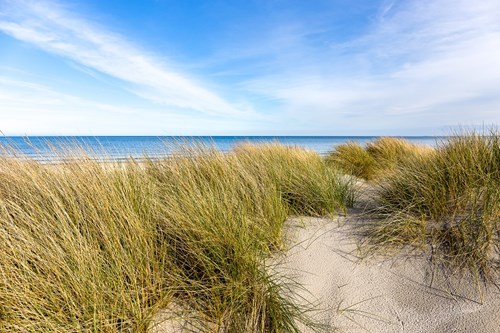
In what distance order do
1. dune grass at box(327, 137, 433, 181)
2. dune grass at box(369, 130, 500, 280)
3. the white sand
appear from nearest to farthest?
the white sand < dune grass at box(369, 130, 500, 280) < dune grass at box(327, 137, 433, 181)

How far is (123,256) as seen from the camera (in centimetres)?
166

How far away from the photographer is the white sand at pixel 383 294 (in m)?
Answer: 1.67

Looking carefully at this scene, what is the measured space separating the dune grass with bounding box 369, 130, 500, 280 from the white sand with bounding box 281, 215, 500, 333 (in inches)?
7.7

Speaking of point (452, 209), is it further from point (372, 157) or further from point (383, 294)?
point (372, 157)

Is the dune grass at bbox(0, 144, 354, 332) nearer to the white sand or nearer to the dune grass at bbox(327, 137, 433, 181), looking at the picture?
the white sand

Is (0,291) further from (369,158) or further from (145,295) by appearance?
(369,158)

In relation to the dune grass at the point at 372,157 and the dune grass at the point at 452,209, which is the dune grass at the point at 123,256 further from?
the dune grass at the point at 372,157

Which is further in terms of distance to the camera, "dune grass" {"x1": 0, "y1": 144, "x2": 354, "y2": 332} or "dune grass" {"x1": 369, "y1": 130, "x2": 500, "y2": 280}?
"dune grass" {"x1": 369, "y1": 130, "x2": 500, "y2": 280}

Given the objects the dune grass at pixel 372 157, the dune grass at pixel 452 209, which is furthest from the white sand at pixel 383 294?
the dune grass at pixel 372 157

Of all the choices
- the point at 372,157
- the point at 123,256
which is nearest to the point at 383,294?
the point at 123,256

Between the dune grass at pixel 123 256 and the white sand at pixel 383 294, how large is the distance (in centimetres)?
25

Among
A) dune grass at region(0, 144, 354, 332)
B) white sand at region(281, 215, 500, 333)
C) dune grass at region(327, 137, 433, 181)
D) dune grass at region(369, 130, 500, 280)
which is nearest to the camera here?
dune grass at region(0, 144, 354, 332)

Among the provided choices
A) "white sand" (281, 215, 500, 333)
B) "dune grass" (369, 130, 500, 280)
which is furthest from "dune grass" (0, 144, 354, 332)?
"dune grass" (369, 130, 500, 280)

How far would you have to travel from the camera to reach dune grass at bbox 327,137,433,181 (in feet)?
18.3
